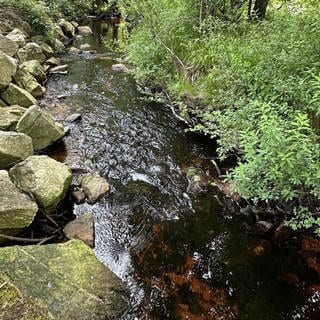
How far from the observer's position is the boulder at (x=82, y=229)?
518 cm

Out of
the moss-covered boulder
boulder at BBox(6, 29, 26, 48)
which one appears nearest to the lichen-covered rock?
the moss-covered boulder

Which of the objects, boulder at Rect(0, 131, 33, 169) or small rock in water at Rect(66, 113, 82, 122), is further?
small rock in water at Rect(66, 113, 82, 122)

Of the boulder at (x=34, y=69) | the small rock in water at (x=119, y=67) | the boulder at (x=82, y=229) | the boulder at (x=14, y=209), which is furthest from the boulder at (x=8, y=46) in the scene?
the boulder at (x=82, y=229)

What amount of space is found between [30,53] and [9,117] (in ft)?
19.6

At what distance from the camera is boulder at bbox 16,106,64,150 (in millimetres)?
6984

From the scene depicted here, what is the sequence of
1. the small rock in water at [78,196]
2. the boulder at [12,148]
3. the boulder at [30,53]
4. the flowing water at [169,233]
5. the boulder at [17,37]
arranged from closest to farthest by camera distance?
the flowing water at [169,233] < the boulder at [12,148] < the small rock in water at [78,196] < the boulder at [30,53] < the boulder at [17,37]

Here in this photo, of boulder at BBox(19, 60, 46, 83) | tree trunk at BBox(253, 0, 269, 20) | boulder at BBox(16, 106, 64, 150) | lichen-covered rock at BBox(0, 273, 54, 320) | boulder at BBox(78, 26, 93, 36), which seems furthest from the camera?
boulder at BBox(78, 26, 93, 36)

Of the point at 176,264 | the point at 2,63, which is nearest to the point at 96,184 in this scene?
the point at 176,264

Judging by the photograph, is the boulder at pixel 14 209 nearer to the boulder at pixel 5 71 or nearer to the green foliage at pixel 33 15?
the boulder at pixel 5 71

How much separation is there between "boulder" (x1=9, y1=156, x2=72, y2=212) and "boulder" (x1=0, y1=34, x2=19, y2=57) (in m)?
6.74

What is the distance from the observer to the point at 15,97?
8.63 m

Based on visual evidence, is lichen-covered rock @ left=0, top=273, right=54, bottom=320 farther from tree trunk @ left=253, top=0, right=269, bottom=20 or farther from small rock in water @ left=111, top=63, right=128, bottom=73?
small rock in water @ left=111, top=63, right=128, bottom=73

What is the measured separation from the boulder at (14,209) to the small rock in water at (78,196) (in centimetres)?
115

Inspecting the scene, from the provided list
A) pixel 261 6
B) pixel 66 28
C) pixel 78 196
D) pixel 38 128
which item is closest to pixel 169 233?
pixel 78 196
